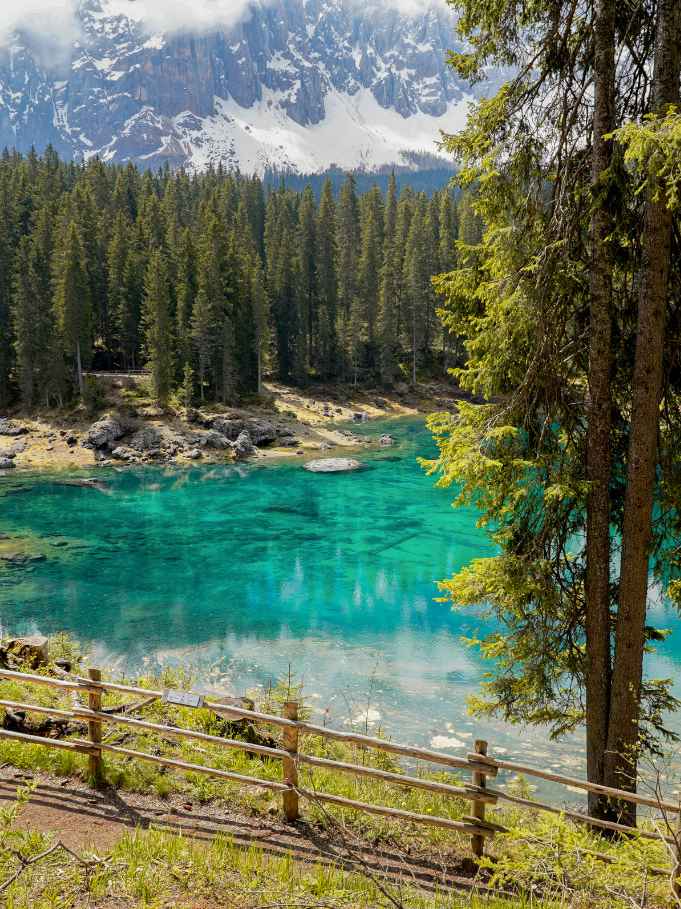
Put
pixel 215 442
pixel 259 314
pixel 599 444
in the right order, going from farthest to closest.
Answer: pixel 259 314, pixel 215 442, pixel 599 444

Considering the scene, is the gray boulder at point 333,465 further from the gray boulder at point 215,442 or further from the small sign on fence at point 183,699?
the small sign on fence at point 183,699

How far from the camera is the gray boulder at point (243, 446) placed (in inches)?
1827

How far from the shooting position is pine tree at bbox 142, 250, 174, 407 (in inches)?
1953

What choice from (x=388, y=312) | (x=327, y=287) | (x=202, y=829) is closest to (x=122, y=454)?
(x=388, y=312)

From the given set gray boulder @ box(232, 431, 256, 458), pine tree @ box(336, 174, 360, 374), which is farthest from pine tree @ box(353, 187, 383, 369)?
gray boulder @ box(232, 431, 256, 458)

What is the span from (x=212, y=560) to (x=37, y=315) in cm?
3532

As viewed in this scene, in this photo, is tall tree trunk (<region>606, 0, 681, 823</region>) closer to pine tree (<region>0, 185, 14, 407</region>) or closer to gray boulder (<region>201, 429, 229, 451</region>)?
gray boulder (<region>201, 429, 229, 451</region>)

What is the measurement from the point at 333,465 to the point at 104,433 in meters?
16.2

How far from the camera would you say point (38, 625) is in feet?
60.9

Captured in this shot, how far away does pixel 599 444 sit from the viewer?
7.33 metres

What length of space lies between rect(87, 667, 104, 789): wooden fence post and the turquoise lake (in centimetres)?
648

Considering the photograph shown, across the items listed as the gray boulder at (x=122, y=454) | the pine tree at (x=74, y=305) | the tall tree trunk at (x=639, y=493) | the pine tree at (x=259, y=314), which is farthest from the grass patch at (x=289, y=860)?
the pine tree at (x=259, y=314)

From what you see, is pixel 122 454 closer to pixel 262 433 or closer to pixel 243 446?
pixel 243 446

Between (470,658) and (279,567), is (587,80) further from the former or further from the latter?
(279,567)
